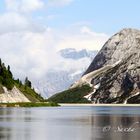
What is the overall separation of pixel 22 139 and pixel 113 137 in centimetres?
1557

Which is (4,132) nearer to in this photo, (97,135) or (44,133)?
(44,133)

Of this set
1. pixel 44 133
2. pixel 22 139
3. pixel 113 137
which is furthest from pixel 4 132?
pixel 113 137

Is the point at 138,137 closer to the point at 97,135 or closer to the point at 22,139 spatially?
the point at 97,135

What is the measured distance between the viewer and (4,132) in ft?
336

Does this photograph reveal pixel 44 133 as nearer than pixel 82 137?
No

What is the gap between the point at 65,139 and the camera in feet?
291

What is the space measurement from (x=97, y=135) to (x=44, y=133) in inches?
457

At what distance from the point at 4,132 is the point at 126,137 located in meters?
25.2

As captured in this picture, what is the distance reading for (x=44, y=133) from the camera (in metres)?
102

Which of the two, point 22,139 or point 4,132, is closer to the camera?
point 22,139

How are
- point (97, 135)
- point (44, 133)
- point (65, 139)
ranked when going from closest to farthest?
1. point (65, 139)
2. point (97, 135)
3. point (44, 133)

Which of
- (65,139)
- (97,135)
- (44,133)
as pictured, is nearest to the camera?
(65,139)

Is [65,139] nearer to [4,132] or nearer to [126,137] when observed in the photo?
[126,137]

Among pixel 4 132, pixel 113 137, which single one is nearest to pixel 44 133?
pixel 4 132
